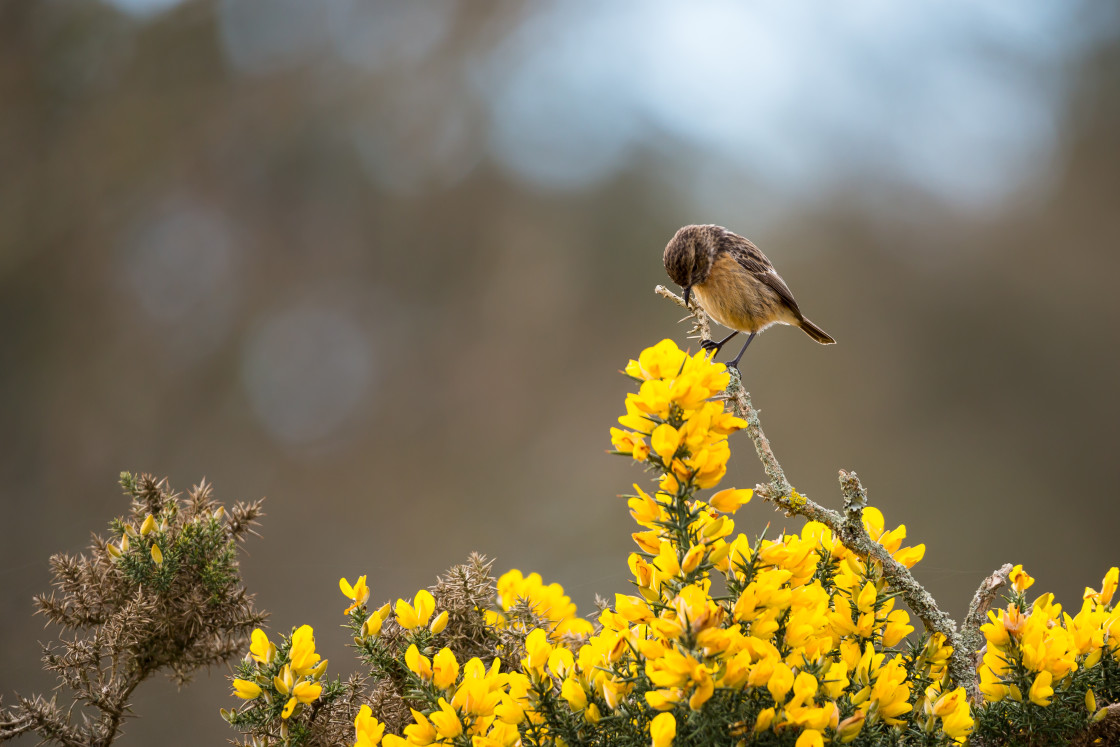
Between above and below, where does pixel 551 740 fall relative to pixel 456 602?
below

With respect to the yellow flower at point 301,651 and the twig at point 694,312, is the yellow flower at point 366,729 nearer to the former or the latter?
the yellow flower at point 301,651

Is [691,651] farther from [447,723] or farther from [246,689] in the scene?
[246,689]

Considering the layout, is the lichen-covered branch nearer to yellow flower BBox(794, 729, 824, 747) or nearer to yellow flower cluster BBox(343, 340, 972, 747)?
yellow flower cluster BBox(343, 340, 972, 747)

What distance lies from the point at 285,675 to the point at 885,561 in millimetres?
803

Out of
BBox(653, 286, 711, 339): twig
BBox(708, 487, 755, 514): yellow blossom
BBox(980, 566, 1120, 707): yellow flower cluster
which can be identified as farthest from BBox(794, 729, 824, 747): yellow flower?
BBox(653, 286, 711, 339): twig

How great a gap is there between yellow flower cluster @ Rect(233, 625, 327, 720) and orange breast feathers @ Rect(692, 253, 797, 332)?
172 centimetres

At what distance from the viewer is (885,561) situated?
988 millimetres

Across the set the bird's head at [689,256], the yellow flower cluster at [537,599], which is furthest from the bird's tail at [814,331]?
the yellow flower cluster at [537,599]

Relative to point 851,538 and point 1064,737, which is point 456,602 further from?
point 1064,737

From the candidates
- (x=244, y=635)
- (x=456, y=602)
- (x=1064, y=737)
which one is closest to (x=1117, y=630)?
(x=1064, y=737)

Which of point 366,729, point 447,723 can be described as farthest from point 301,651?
point 447,723

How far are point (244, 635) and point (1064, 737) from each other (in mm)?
1292

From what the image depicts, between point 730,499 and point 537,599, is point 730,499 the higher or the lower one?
the lower one

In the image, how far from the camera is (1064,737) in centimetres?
89
